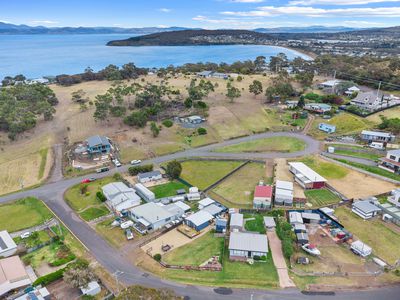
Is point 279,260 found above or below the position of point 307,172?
below

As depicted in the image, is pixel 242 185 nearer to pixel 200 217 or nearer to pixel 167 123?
pixel 200 217

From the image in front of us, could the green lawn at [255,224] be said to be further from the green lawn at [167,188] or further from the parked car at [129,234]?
the parked car at [129,234]

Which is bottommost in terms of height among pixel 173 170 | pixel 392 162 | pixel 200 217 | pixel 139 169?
pixel 200 217

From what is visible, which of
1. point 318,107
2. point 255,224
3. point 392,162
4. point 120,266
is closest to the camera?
point 120,266

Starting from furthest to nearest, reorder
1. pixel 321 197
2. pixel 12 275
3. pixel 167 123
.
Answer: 1. pixel 167 123
2. pixel 321 197
3. pixel 12 275

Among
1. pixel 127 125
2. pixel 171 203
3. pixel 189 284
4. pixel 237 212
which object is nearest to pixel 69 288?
pixel 189 284

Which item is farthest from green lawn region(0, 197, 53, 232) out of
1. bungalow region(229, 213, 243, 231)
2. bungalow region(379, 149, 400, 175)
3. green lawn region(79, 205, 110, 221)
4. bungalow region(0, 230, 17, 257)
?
bungalow region(379, 149, 400, 175)

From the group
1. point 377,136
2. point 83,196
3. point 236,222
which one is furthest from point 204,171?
point 377,136
